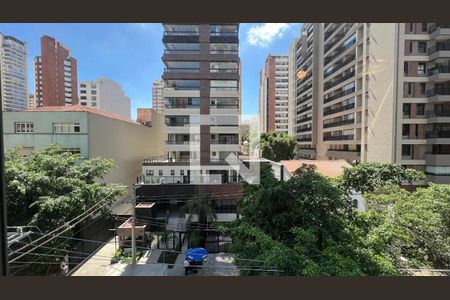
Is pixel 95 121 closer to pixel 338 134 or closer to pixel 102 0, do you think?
pixel 102 0

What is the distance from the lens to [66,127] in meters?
7.43

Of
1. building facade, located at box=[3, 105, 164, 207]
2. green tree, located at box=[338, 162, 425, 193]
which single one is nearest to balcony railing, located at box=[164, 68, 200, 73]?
building facade, located at box=[3, 105, 164, 207]

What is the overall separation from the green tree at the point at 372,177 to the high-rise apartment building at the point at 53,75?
16.9 m

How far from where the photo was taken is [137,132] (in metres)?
10.6

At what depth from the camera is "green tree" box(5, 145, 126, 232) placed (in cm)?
455

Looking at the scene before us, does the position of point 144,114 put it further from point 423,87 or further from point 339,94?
point 423,87

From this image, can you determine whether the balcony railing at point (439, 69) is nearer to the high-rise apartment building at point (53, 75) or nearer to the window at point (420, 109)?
the window at point (420, 109)

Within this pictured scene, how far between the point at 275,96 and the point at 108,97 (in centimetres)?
2488

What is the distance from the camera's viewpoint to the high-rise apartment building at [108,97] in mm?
16781

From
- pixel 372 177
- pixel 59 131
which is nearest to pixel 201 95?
pixel 59 131

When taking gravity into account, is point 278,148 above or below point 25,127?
below

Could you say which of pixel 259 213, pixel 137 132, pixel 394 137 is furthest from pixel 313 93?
pixel 259 213

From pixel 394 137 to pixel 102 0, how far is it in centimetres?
1234

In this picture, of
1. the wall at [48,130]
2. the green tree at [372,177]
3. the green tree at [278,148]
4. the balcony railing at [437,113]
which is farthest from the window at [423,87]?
the wall at [48,130]
